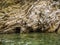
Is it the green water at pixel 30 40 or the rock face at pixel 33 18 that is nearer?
the green water at pixel 30 40

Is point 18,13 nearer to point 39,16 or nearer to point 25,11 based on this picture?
point 25,11

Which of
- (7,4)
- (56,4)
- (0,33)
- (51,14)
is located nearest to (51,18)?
(51,14)

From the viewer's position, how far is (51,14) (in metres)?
19.1

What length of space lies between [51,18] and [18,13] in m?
2.68

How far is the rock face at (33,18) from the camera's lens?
59.9 feet

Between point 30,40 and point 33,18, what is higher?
point 33,18

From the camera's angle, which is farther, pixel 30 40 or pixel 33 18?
pixel 33 18

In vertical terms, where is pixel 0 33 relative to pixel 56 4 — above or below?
below

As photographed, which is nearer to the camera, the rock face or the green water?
the green water

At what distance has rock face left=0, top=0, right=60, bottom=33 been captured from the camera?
1827 centimetres

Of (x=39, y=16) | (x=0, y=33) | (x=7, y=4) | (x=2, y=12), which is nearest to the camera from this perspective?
(x=0, y=33)

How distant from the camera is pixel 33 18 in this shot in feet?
62.2

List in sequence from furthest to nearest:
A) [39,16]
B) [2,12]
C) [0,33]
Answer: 1. [2,12]
2. [39,16]
3. [0,33]

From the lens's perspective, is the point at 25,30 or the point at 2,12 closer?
the point at 25,30
